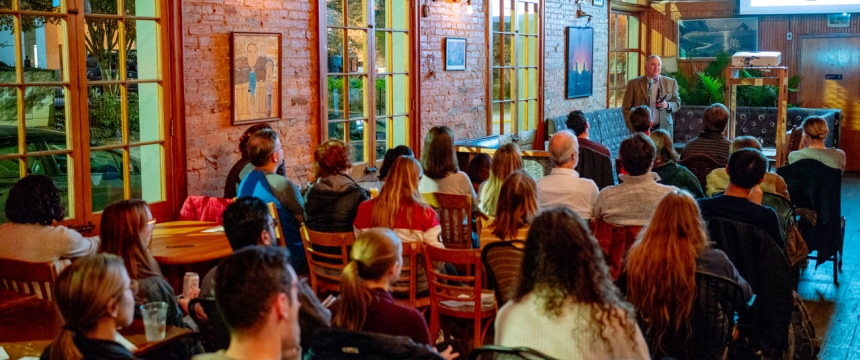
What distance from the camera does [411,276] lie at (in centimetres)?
454

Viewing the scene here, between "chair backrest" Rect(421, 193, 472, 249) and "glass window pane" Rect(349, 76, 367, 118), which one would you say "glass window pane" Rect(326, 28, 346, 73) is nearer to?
"glass window pane" Rect(349, 76, 367, 118)

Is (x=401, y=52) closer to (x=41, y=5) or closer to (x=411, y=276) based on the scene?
(x=41, y=5)

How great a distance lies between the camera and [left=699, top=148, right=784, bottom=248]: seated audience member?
4.36m

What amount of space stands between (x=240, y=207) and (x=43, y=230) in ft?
4.38

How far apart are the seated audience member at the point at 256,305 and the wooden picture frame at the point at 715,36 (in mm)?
13623

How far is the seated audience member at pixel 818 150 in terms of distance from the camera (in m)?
6.69

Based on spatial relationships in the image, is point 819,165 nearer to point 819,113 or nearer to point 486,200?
point 486,200

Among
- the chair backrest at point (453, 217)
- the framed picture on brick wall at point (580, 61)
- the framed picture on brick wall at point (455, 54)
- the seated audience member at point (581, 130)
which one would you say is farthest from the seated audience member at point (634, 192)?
the framed picture on brick wall at point (580, 61)

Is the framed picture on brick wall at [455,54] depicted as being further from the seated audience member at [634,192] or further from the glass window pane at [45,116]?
the seated audience member at [634,192]

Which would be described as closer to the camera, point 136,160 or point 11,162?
point 11,162

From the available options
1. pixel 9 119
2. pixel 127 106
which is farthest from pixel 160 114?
pixel 9 119

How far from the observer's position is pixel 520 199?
4.15m

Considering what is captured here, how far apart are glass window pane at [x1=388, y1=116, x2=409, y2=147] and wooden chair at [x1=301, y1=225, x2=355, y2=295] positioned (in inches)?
161

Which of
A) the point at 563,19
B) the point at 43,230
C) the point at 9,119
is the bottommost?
the point at 43,230
